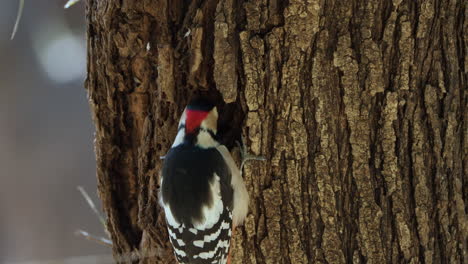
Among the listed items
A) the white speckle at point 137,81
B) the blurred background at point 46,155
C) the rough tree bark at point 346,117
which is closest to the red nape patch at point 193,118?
the rough tree bark at point 346,117

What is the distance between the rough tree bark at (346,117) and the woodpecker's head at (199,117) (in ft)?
0.39

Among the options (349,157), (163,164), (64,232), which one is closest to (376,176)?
(349,157)

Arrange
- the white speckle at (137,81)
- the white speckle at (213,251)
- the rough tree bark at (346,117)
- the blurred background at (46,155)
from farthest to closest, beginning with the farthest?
1. the blurred background at (46,155)
2. the white speckle at (137,81)
3. the white speckle at (213,251)
4. the rough tree bark at (346,117)

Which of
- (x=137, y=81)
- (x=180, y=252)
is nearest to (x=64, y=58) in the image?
(x=137, y=81)

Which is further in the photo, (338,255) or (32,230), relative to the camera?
(32,230)

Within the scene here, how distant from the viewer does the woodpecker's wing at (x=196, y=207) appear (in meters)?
1.93

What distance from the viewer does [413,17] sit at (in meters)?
1.79

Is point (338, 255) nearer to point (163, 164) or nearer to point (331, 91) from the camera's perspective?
point (331, 91)

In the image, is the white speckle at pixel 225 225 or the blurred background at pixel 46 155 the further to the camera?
the blurred background at pixel 46 155

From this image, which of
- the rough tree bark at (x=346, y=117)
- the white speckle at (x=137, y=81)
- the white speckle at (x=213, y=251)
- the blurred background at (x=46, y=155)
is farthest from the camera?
the blurred background at (x=46, y=155)

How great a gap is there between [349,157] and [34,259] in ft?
14.0

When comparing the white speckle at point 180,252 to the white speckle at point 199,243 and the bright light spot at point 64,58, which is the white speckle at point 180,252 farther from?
the bright light spot at point 64,58

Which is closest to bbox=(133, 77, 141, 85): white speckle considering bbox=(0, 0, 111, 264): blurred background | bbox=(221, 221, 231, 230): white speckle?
bbox=(221, 221, 231, 230): white speckle

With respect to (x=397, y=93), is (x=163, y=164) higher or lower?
lower
